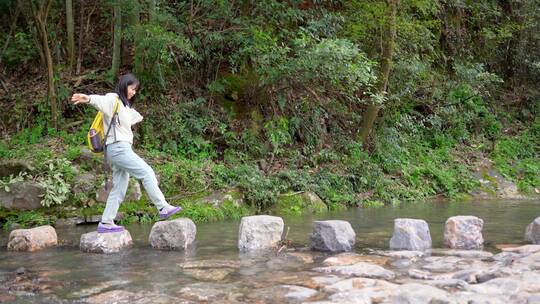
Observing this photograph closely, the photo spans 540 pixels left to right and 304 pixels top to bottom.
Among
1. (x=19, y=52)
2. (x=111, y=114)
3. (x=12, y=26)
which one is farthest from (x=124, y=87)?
(x=12, y=26)

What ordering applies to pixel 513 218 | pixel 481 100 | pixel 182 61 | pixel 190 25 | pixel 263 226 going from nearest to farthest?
pixel 263 226, pixel 513 218, pixel 190 25, pixel 182 61, pixel 481 100

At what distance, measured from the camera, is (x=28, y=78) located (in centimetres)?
1367

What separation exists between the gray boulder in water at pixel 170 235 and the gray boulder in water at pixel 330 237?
150 cm

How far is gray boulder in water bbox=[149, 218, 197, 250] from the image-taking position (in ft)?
22.9

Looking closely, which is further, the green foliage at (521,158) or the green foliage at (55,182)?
the green foliage at (521,158)

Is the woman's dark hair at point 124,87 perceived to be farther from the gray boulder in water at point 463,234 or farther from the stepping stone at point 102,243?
the gray boulder in water at point 463,234

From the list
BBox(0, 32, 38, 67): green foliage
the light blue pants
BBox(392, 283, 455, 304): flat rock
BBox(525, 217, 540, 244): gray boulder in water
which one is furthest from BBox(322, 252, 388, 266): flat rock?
BBox(0, 32, 38, 67): green foliage

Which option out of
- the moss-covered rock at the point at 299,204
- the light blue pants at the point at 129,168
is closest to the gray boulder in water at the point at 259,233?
the light blue pants at the point at 129,168

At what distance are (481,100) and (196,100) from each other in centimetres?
1070

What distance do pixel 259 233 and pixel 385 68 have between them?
8592mm

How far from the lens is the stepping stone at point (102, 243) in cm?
680

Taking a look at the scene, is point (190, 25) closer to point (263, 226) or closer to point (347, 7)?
point (347, 7)

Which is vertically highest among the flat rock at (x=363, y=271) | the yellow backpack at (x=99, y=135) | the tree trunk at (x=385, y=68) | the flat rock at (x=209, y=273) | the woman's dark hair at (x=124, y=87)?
the tree trunk at (x=385, y=68)

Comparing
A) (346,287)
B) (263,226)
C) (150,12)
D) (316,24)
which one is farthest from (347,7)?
(346,287)
